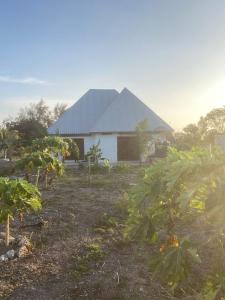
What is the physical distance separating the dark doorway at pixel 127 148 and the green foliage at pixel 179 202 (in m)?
20.3

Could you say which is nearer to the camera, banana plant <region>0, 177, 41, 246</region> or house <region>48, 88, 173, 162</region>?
banana plant <region>0, 177, 41, 246</region>

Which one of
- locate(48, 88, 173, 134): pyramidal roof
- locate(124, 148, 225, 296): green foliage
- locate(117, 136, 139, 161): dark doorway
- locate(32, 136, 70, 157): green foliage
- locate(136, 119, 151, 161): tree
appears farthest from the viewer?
locate(117, 136, 139, 161): dark doorway

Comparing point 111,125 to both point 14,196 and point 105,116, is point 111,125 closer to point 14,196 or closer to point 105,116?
point 105,116

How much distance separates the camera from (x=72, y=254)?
6848 millimetres

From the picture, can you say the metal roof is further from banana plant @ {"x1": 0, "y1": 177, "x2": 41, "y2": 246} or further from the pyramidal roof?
banana plant @ {"x1": 0, "y1": 177, "x2": 41, "y2": 246}

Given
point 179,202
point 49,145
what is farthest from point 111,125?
point 179,202

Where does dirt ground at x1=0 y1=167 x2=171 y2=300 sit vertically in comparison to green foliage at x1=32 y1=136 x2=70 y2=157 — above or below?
below

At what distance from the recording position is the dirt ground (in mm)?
5562

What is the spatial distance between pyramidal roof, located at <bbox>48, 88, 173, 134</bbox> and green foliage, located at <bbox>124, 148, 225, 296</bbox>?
66.1 ft

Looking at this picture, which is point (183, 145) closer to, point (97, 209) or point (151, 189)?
point (97, 209)

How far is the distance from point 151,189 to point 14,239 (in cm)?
439

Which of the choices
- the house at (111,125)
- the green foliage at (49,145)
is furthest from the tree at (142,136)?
the green foliage at (49,145)

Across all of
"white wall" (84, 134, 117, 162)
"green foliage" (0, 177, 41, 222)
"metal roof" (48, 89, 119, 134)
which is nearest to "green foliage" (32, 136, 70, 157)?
"green foliage" (0, 177, 41, 222)

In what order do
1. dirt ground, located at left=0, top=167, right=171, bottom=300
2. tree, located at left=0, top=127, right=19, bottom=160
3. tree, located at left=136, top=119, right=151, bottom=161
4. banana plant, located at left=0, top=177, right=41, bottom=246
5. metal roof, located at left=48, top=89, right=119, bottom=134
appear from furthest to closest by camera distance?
tree, located at left=0, top=127, right=19, bottom=160 → metal roof, located at left=48, top=89, right=119, bottom=134 → tree, located at left=136, top=119, right=151, bottom=161 → banana plant, located at left=0, top=177, right=41, bottom=246 → dirt ground, located at left=0, top=167, right=171, bottom=300
